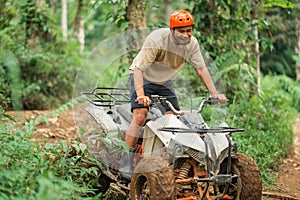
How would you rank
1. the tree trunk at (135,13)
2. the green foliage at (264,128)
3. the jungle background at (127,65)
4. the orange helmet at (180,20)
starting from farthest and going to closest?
1. the tree trunk at (135,13)
2. the jungle background at (127,65)
3. the green foliage at (264,128)
4. the orange helmet at (180,20)

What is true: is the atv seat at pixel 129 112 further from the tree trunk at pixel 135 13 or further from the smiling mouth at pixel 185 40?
the tree trunk at pixel 135 13

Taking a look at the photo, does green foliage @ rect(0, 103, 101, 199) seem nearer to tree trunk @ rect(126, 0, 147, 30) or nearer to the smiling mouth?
the smiling mouth

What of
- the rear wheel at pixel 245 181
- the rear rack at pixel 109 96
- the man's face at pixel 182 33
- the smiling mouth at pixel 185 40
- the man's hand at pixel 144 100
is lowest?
the rear wheel at pixel 245 181

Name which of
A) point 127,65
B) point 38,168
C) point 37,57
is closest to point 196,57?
point 38,168

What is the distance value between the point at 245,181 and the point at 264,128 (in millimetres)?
4143

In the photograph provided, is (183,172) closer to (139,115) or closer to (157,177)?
(157,177)

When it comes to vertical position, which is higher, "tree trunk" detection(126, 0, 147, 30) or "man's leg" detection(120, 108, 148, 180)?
"tree trunk" detection(126, 0, 147, 30)

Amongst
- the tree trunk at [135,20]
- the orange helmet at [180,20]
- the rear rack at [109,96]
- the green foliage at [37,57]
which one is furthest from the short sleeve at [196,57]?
the green foliage at [37,57]

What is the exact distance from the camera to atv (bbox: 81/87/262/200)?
Answer: 192 inches

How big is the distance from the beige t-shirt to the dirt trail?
1626 mm

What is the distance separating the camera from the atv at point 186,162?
4875mm

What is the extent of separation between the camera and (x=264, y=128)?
30.6 ft

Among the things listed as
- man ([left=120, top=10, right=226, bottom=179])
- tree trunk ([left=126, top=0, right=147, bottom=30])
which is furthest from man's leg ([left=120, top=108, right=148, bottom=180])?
tree trunk ([left=126, top=0, right=147, bottom=30])

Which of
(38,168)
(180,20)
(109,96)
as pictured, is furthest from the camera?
(109,96)
